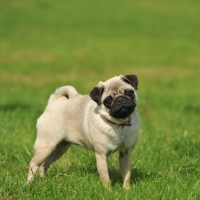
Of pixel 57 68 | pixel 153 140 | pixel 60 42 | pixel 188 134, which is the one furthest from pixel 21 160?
pixel 60 42

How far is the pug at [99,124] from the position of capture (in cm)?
570

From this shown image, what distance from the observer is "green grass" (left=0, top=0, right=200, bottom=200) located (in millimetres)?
5773

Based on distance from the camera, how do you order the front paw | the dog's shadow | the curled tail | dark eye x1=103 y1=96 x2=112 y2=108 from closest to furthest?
1. dark eye x1=103 y1=96 x2=112 y2=108
2. the front paw
3. the dog's shadow
4. the curled tail

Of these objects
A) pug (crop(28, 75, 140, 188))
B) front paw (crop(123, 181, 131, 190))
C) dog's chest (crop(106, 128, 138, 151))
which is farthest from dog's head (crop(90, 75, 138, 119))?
front paw (crop(123, 181, 131, 190))

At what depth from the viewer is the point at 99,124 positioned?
5.81 meters

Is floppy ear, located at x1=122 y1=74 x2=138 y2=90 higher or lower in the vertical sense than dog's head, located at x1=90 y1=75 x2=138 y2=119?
higher

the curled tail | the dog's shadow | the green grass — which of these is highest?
the curled tail

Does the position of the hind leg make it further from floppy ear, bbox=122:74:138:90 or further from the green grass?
floppy ear, bbox=122:74:138:90

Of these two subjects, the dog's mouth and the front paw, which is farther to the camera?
the front paw

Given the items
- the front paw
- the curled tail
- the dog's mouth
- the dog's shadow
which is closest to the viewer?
the dog's mouth

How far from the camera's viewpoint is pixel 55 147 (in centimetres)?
634

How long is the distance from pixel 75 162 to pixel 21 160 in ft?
2.40

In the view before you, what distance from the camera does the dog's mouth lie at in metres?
5.50

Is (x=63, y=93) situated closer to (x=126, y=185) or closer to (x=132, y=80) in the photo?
(x=132, y=80)
